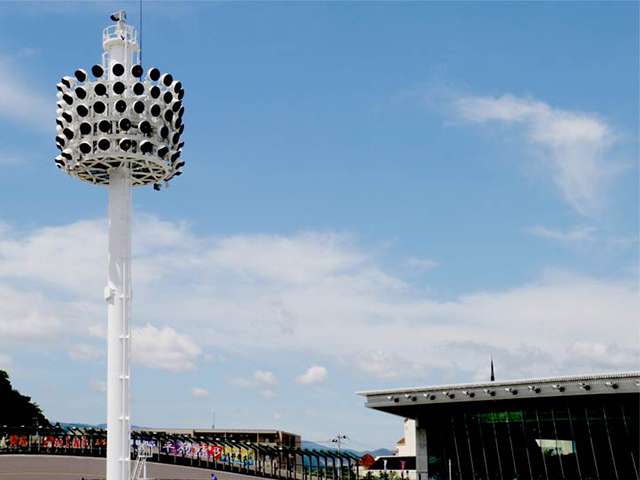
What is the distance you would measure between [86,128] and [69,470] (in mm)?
50216

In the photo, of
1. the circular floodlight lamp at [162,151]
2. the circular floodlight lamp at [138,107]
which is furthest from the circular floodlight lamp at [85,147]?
the circular floodlight lamp at [162,151]

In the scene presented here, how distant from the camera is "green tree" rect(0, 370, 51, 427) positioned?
486 ft

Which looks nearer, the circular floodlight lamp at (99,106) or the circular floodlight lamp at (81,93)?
the circular floodlight lamp at (99,106)

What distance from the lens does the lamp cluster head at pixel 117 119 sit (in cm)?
5831

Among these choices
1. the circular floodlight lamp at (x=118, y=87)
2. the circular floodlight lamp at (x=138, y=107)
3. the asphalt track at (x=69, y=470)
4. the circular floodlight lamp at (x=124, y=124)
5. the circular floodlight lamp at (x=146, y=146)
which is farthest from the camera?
the asphalt track at (x=69, y=470)

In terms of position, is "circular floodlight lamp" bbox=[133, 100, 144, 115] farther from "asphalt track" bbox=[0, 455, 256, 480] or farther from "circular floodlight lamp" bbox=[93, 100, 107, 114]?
"asphalt track" bbox=[0, 455, 256, 480]

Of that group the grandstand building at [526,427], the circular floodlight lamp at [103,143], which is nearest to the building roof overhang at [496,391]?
the grandstand building at [526,427]

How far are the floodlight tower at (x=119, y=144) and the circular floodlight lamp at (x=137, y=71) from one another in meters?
0.07

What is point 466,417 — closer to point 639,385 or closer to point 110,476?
point 639,385

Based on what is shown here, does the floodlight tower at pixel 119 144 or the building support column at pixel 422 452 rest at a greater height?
the floodlight tower at pixel 119 144

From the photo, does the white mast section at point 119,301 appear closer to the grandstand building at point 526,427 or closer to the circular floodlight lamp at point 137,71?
the circular floodlight lamp at point 137,71

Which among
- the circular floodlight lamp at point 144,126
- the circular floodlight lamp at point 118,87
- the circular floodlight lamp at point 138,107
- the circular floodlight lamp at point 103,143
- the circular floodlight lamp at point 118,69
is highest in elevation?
the circular floodlight lamp at point 118,69

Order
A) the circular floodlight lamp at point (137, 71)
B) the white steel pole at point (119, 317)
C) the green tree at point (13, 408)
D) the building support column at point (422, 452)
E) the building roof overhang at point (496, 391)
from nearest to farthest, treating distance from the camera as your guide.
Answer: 1. the white steel pole at point (119, 317)
2. the circular floodlight lamp at point (137, 71)
3. the building roof overhang at point (496, 391)
4. the building support column at point (422, 452)
5. the green tree at point (13, 408)

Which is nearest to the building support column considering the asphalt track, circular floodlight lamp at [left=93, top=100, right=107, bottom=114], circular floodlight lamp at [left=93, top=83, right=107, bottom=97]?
the asphalt track
